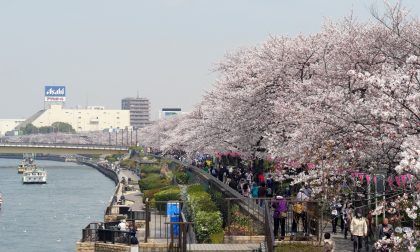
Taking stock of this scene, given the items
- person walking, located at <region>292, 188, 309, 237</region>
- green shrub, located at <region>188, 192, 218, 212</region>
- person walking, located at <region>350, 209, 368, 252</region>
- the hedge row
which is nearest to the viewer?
person walking, located at <region>350, 209, 368, 252</region>

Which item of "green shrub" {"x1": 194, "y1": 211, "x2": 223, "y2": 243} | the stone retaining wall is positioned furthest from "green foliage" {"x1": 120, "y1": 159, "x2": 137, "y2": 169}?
the stone retaining wall

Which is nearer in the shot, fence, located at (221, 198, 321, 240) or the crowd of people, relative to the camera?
the crowd of people

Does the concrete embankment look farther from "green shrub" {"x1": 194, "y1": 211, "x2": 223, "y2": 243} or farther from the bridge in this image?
"green shrub" {"x1": 194, "y1": 211, "x2": 223, "y2": 243}

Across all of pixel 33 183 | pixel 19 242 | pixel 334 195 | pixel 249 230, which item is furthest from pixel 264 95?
pixel 33 183

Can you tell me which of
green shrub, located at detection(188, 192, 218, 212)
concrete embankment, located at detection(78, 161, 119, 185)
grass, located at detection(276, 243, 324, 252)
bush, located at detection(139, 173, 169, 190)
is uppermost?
concrete embankment, located at detection(78, 161, 119, 185)

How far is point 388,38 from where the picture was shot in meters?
31.8

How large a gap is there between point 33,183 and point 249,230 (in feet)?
357

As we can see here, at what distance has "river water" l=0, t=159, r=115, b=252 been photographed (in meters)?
61.3

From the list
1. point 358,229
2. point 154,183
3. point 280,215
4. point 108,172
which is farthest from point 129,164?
point 358,229

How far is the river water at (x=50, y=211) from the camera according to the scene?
61.3 m

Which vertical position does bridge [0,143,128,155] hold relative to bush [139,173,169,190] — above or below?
above

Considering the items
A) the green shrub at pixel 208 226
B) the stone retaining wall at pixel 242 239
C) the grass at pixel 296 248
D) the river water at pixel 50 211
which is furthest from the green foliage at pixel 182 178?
the grass at pixel 296 248

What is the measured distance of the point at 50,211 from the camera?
84000 mm

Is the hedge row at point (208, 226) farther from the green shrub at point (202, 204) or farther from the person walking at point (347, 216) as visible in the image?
the person walking at point (347, 216)
